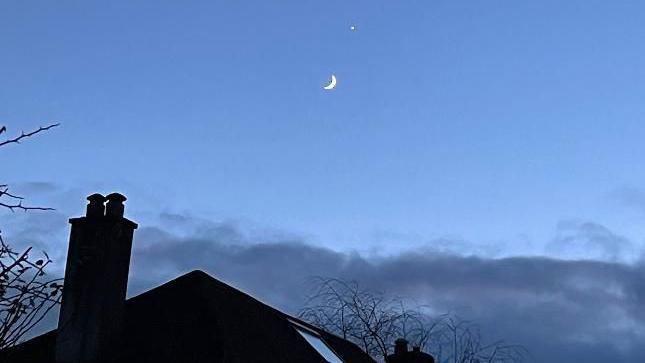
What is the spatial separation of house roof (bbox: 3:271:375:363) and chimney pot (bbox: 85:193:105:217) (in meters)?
2.19

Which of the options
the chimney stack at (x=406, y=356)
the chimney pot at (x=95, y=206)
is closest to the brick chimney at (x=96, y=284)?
the chimney pot at (x=95, y=206)


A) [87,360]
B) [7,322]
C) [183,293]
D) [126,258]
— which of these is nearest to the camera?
[7,322]

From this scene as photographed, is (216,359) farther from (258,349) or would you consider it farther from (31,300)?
(31,300)

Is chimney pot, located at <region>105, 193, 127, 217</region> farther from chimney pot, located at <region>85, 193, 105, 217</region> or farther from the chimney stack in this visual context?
the chimney stack

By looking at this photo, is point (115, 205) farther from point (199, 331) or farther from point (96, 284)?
point (199, 331)

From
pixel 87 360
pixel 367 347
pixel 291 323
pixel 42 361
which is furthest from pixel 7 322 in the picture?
pixel 367 347

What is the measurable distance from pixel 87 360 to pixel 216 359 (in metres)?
2.16

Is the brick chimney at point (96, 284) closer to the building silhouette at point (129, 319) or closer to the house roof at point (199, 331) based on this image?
the building silhouette at point (129, 319)

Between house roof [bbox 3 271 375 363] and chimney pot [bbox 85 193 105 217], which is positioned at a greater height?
chimney pot [bbox 85 193 105 217]

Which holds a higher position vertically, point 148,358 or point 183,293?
point 183,293

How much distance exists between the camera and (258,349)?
15.0m

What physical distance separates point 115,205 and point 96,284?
157 cm

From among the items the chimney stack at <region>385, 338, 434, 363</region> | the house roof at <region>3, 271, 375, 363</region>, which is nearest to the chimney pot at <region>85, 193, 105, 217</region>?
the house roof at <region>3, 271, 375, 363</region>

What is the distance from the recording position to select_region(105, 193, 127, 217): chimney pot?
1452 centimetres
